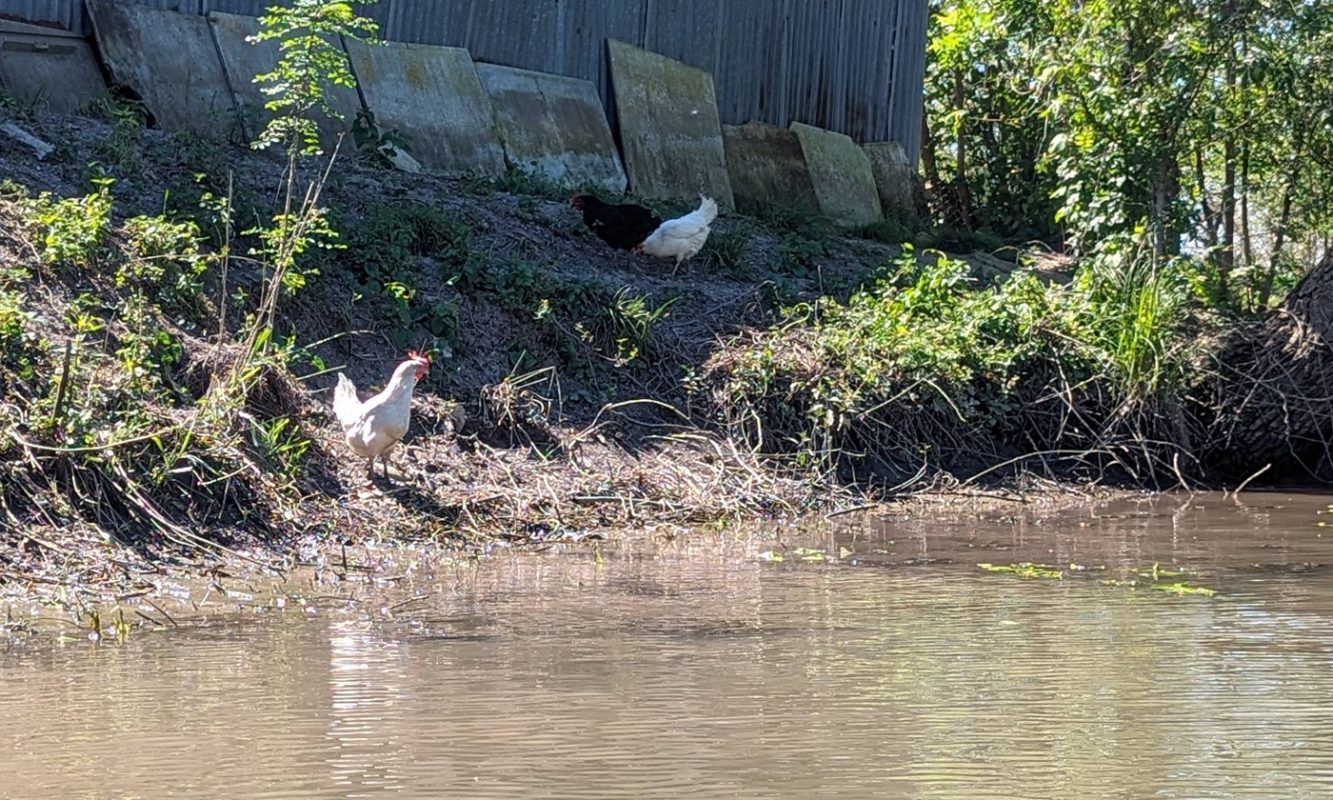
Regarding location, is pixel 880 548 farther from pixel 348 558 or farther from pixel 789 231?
pixel 789 231

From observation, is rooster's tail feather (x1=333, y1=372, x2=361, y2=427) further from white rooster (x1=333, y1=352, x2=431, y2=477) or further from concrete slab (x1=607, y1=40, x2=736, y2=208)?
concrete slab (x1=607, y1=40, x2=736, y2=208)

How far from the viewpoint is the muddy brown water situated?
4039 mm

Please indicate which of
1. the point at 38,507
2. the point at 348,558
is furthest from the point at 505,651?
the point at 38,507

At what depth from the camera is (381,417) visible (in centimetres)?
816

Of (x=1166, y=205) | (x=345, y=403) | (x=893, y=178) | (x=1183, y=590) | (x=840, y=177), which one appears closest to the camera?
(x=1183, y=590)

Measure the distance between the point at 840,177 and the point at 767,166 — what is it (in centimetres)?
99

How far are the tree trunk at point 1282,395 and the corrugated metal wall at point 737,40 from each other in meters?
6.54

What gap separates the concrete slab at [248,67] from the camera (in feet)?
40.0

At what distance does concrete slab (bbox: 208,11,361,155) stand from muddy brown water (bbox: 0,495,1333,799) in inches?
229

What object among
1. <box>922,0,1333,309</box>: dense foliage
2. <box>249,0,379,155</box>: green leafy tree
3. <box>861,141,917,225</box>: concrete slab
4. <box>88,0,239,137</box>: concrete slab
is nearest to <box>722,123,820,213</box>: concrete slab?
<box>861,141,917,225</box>: concrete slab

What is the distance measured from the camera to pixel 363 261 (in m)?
10.5

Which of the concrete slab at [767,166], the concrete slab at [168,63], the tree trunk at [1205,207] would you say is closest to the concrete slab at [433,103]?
the concrete slab at [168,63]

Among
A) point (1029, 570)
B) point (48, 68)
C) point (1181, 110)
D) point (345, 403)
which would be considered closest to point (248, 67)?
point (48, 68)

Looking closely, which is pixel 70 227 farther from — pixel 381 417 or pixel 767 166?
pixel 767 166
